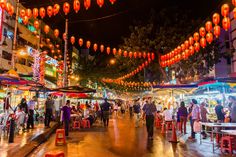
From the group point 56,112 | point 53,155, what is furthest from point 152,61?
point 53,155

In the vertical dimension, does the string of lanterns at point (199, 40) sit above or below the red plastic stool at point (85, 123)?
above

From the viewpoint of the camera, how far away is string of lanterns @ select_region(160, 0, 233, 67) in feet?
39.4

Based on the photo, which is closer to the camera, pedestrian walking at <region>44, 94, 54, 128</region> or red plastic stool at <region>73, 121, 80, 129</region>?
pedestrian walking at <region>44, 94, 54, 128</region>

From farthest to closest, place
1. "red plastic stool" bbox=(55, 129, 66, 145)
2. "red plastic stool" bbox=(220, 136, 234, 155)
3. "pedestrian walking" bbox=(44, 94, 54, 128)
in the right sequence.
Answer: "pedestrian walking" bbox=(44, 94, 54, 128) → "red plastic stool" bbox=(55, 129, 66, 145) → "red plastic stool" bbox=(220, 136, 234, 155)

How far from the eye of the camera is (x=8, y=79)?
1076cm

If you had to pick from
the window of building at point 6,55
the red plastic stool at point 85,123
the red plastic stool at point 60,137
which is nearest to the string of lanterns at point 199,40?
the red plastic stool at point 85,123

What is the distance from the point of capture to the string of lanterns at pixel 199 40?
1200 centimetres

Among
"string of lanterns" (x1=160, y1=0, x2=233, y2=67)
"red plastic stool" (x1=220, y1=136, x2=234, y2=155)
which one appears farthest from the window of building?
"red plastic stool" (x1=220, y1=136, x2=234, y2=155)

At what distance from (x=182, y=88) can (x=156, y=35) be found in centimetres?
803

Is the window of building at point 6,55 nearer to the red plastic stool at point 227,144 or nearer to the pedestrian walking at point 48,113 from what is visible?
the pedestrian walking at point 48,113

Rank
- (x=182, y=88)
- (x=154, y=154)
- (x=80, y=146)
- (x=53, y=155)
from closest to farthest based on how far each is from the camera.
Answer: (x=53, y=155) < (x=154, y=154) < (x=80, y=146) < (x=182, y=88)

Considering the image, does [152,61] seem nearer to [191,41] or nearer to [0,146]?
[191,41]

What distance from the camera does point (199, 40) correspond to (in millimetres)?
18719

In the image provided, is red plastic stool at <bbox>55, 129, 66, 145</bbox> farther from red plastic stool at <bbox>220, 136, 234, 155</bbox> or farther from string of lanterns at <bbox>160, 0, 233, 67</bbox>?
string of lanterns at <bbox>160, 0, 233, 67</bbox>
